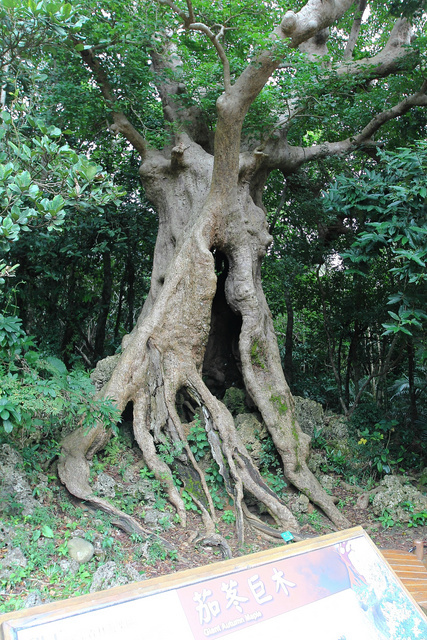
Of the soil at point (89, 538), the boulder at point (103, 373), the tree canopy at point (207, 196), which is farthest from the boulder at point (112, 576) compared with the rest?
the boulder at point (103, 373)

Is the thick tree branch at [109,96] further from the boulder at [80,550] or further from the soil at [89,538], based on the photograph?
the boulder at [80,550]

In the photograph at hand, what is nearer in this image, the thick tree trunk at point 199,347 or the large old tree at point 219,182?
the thick tree trunk at point 199,347

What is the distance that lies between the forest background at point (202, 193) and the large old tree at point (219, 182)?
5cm

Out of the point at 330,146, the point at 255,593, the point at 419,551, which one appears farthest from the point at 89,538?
the point at 330,146

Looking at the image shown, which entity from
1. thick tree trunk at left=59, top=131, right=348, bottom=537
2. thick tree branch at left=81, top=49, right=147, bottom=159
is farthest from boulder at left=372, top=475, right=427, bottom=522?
thick tree branch at left=81, top=49, right=147, bottom=159

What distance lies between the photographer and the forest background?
453 centimetres

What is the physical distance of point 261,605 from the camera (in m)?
2.23

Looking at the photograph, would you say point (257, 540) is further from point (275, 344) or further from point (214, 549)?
point (275, 344)

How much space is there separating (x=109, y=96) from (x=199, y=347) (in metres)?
3.98

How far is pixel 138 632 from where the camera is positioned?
1945 mm

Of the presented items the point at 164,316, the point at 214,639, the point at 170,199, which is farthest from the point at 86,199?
the point at 214,639

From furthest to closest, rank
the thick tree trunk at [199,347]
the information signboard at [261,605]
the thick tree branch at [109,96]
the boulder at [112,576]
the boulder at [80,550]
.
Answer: the thick tree branch at [109,96], the thick tree trunk at [199,347], the boulder at [80,550], the boulder at [112,576], the information signboard at [261,605]

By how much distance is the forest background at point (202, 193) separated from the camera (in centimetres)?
Result: 453

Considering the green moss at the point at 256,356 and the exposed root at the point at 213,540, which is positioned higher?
the green moss at the point at 256,356
